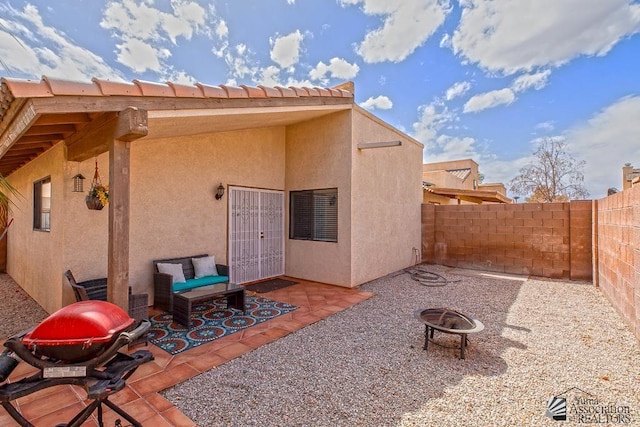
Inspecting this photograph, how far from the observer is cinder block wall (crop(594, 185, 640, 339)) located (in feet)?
15.9

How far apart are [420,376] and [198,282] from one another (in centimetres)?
467

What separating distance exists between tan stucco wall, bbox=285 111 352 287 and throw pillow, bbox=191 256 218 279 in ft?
9.15

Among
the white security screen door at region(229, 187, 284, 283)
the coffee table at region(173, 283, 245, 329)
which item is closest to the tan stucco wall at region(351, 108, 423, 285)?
the white security screen door at region(229, 187, 284, 283)

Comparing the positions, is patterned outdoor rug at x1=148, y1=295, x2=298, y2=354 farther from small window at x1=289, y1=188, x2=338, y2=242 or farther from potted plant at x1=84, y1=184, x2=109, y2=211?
small window at x1=289, y1=188, x2=338, y2=242

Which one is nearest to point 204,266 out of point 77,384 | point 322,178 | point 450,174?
point 322,178

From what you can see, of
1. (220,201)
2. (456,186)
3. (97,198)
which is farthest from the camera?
(456,186)

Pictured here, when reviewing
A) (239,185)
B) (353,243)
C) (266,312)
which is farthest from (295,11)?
(266,312)

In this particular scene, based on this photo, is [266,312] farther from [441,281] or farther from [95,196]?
[441,281]

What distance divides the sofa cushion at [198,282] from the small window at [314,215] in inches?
117

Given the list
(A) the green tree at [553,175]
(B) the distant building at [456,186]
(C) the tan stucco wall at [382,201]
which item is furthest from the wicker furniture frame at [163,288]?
(A) the green tree at [553,175]

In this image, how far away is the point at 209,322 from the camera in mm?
5387

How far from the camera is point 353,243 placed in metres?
7.95

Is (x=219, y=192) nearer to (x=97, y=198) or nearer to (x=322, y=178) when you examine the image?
(x=97, y=198)

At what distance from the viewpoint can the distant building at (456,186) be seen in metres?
13.9
